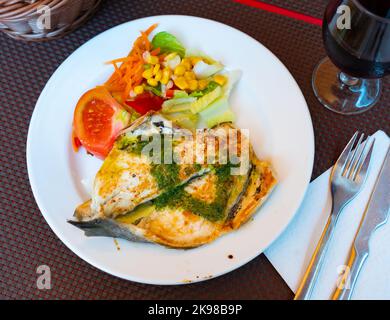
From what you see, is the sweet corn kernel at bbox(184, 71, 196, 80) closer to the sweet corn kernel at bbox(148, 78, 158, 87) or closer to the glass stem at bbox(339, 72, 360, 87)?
the sweet corn kernel at bbox(148, 78, 158, 87)

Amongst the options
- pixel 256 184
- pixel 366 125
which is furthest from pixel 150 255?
pixel 366 125

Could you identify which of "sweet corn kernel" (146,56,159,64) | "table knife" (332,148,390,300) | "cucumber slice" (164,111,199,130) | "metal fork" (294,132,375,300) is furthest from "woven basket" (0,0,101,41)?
"table knife" (332,148,390,300)

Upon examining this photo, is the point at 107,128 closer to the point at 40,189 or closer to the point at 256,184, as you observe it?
the point at 40,189

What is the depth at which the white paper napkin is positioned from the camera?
1.60m

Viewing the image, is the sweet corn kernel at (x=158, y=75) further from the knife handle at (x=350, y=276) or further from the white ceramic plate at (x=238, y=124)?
the knife handle at (x=350, y=276)

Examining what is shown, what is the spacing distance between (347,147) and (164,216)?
2.48 ft

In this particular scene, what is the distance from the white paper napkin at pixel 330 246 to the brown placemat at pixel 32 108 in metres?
0.06

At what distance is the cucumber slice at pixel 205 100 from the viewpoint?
188cm

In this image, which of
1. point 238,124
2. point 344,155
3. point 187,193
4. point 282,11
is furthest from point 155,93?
point 344,155

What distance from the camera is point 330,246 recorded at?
166 centimetres

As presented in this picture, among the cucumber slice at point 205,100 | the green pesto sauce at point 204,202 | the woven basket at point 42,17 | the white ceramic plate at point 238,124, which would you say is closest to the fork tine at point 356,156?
the white ceramic plate at point 238,124

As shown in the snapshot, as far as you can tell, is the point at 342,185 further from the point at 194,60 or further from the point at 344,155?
the point at 194,60

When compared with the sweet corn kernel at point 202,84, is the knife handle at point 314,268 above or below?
below

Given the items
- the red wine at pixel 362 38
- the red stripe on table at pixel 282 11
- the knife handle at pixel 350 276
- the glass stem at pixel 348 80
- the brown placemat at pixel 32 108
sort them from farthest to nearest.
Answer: the red stripe on table at pixel 282 11, the glass stem at pixel 348 80, the brown placemat at pixel 32 108, the knife handle at pixel 350 276, the red wine at pixel 362 38
